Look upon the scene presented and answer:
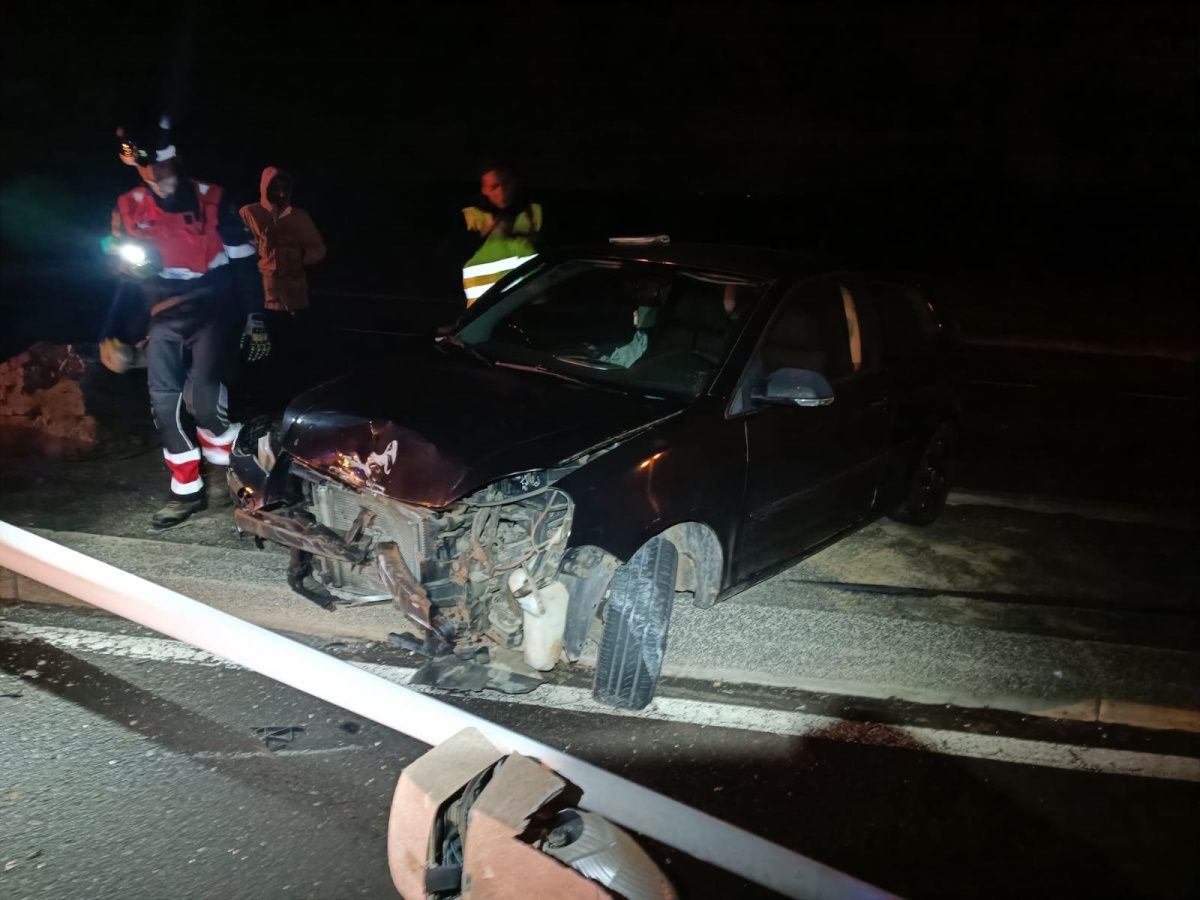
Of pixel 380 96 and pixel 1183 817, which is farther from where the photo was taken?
pixel 380 96

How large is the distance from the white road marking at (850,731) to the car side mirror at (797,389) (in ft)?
4.01

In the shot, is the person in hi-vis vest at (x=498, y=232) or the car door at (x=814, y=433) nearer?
the car door at (x=814, y=433)

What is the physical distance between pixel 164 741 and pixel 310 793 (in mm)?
622

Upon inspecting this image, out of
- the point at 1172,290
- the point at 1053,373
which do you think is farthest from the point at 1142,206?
the point at 1053,373

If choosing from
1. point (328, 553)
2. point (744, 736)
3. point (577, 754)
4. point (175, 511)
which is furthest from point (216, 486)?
point (744, 736)

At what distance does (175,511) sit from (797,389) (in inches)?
137

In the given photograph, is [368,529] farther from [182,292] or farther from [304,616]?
[182,292]

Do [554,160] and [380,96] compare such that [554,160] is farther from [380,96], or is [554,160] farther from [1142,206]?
[1142,206]

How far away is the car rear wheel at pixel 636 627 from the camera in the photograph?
A: 3.65m

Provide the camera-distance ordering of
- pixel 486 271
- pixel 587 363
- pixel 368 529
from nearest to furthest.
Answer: pixel 368 529 < pixel 587 363 < pixel 486 271

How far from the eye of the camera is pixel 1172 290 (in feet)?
52.2

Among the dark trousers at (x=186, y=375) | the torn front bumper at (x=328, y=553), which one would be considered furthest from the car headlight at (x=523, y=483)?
the dark trousers at (x=186, y=375)

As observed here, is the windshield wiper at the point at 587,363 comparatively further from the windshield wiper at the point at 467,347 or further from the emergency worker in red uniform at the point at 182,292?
the emergency worker in red uniform at the point at 182,292

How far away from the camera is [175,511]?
5.43 meters
